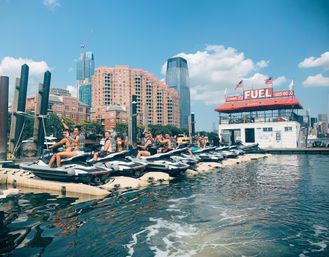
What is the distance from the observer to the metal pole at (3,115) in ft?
55.1

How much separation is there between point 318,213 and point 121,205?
613 centimetres

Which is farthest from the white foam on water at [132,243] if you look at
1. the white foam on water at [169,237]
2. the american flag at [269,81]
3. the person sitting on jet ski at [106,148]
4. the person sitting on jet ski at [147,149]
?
the american flag at [269,81]

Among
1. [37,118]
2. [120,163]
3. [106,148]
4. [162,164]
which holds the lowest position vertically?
[162,164]

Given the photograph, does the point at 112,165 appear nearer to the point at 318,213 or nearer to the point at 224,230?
the point at 224,230

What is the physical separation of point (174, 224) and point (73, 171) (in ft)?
20.9

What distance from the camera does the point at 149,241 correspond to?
17.3ft

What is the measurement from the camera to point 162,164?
47.3 feet

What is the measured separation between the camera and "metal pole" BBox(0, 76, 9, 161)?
16781 mm

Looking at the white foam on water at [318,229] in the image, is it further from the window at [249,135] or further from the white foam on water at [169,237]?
the window at [249,135]

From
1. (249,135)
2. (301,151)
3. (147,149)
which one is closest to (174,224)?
(147,149)

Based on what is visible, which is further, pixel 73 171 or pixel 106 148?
pixel 106 148

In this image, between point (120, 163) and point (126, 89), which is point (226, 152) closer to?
point (120, 163)

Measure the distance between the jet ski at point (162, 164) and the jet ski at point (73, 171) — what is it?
8.91 feet

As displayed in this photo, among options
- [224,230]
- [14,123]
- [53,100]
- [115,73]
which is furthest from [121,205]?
[115,73]
